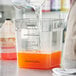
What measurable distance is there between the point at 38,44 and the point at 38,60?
0.06 meters

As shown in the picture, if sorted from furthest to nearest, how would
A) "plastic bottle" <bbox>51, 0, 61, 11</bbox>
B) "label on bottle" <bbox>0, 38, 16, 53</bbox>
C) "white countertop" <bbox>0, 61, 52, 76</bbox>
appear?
"plastic bottle" <bbox>51, 0, 61, 11</bbox> → "label on bottle" <bbox>0, 38, 16, 53</bbox> → "white countertop" <bbox>0, 61, 52, 76</bbox>

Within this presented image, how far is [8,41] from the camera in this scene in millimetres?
857

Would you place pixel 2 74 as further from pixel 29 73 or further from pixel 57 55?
pixel 57 55

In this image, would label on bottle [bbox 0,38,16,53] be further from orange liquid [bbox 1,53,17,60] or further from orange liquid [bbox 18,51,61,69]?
orange liquid [bbox 18,51,61,69]

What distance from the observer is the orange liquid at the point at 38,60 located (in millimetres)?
716

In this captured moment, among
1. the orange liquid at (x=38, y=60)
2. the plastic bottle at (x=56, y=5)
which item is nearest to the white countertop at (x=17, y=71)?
the orange liquid at (x=38, y=60)

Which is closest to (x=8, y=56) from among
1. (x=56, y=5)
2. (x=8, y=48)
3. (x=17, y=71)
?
(x=8, y=48)

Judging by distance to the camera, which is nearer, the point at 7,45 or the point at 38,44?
the point at 38,44

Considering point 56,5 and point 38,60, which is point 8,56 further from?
point 56,5

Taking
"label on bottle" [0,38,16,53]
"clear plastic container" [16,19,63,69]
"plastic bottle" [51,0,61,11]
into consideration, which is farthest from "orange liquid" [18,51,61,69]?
"plastic bottle" [51,0,61,11]

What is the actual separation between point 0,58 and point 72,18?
1.32 ft

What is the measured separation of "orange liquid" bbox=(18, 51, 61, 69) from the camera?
716 mm

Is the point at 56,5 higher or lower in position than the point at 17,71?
higher

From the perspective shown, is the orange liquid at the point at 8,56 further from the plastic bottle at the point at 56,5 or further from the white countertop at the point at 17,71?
the plastic bottle at the point at 56,5
